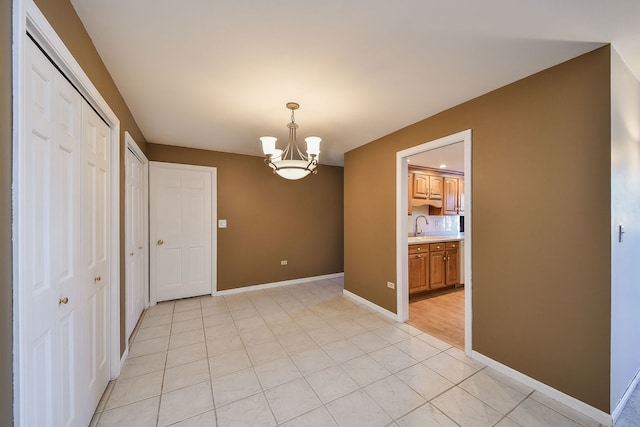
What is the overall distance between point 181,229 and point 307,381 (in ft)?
10.0

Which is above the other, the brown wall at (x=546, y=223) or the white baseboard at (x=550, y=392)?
the brown wall at (x=546, y=223)

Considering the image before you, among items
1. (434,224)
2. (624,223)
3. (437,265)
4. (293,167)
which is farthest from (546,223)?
(434,224)

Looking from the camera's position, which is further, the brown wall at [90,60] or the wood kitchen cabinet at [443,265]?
the wood kitchen cabinet at [443,265]

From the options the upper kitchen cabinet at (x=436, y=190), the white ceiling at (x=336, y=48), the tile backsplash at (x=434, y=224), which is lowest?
the tile backsplash at (x=434, y=224)

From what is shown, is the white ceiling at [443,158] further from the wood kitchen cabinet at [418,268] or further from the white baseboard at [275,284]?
the white baseboard at [275,284]

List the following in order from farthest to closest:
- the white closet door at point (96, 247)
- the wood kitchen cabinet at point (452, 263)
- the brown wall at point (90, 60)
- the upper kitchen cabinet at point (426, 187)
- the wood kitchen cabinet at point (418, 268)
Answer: the upper kitchen cabinet at point (426, 187)
the wood kitchen cabinet at point (452, 263)
the wood kitchen cabinet at point (418, 268)
the white closet door at point (96, 247)
the brown wall at point (90, 60)

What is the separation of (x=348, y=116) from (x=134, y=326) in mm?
3479

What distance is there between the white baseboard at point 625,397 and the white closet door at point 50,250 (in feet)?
10.4

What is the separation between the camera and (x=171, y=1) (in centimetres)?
128

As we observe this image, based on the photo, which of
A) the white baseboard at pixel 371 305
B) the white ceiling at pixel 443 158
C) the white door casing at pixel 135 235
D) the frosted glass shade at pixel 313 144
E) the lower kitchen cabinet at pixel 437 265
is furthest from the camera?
the lower kitchen cabinet at pixel 437 265

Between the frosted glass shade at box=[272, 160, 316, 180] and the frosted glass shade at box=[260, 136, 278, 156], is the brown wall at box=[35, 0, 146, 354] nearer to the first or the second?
the frosted glass shade at box=[260, 136, 278, 156]

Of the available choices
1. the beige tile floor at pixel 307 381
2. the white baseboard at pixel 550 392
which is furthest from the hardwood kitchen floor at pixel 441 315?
the white baseboard at pixel 550 392

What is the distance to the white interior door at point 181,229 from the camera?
374 centimetres

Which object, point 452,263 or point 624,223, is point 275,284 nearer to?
point 452,263
